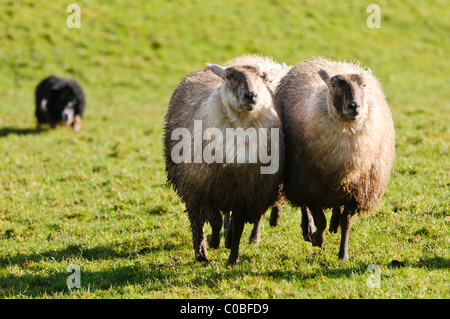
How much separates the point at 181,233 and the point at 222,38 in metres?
18.3

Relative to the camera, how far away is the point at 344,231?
685 cm

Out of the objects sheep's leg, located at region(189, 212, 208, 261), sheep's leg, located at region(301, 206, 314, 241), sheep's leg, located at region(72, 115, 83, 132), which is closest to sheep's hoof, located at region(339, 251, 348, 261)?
sheep's leg, located at region(301, 206, 314, 241)

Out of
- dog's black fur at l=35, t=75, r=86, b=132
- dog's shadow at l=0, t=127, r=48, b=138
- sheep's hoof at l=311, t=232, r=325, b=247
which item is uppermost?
dog's black fur at l=35, t=75, r=86, b=132

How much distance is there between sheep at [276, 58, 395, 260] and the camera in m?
6.39

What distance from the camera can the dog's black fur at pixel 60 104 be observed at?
15.8 metres

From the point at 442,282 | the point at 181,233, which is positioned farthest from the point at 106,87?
the point at 442,282

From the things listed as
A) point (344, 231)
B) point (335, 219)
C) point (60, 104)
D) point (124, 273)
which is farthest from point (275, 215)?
point (60, 104)

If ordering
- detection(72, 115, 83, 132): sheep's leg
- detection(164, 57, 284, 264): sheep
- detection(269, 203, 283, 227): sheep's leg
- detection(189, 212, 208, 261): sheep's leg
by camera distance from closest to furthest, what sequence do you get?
1. detection(164, 57, 284, 264): sheep
2. detection(189, 212, 208, 261): sheep's leg
3. detection(269, 203, 283, 227): sheep's leg
4. detection(72, 115, 83, 132): sheep's leg

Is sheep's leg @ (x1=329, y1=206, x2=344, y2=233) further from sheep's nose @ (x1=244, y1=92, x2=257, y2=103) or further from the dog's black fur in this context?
the dog's black fur

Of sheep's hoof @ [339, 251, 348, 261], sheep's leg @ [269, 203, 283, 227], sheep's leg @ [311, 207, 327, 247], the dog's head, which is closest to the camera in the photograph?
sheep's hoof @ [339, 251, 348, 261]

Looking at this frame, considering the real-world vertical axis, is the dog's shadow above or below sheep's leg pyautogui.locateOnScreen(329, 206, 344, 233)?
above

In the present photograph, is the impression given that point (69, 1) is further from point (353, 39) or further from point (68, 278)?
point (68, 278)
